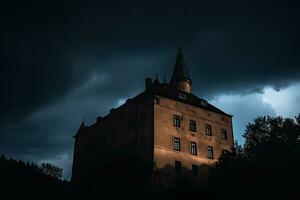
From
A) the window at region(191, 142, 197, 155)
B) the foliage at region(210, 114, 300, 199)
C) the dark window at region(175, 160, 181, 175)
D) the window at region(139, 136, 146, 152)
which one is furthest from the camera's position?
the window at region(191, 142, 197, 155)

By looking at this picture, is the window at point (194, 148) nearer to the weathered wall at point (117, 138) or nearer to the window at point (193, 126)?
the window at point (193, 126)

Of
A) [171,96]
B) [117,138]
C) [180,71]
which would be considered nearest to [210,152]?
[171,96]

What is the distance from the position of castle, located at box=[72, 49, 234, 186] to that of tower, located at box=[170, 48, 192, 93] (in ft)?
12.8

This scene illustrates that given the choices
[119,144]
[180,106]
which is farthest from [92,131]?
[180,106]

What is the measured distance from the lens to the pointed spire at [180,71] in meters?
55.2

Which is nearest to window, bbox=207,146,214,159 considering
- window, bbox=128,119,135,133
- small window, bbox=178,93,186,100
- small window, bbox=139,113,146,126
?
small window, bbox=178,93,186,100

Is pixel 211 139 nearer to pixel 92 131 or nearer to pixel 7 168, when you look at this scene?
pixel 92 131

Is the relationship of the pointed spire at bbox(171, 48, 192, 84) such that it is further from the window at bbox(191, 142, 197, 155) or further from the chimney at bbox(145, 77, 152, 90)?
the window at bbox(191, 142, 197, 155)

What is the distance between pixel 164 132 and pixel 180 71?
15.7m

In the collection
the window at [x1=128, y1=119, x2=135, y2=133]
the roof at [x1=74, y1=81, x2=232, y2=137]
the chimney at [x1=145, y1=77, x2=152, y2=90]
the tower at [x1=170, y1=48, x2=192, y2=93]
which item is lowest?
the window at [x1=128, y1=119, x2=135, y2=133]

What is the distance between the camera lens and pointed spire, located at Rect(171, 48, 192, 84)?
55188 millimetres

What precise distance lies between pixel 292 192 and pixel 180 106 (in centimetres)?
1938

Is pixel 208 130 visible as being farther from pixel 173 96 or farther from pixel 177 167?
pixel 177 167

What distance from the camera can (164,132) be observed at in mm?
42625
